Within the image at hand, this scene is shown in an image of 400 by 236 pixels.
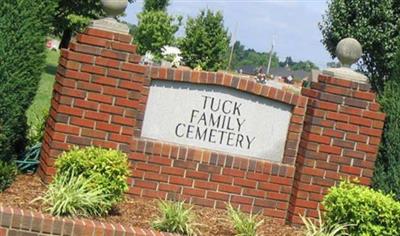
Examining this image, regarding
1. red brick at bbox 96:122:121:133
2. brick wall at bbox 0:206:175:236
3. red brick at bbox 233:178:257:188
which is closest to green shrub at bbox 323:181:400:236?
red brick at bbox 233:178:257:188

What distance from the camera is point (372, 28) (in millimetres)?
16672

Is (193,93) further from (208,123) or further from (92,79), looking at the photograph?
(92,79)

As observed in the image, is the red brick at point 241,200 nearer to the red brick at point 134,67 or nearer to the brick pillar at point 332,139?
the brick pillar at point 332,139

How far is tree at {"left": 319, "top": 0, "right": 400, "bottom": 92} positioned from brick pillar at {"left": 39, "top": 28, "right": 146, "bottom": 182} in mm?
10533

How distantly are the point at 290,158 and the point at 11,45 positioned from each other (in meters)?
3.15

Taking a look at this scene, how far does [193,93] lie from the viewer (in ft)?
23.5

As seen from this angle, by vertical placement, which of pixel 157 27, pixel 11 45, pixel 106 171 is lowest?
pixel 106 171

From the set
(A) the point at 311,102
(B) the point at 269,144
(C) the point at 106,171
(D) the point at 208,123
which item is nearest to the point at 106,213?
(C) the point at 106,171

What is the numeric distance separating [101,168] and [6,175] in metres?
0.97

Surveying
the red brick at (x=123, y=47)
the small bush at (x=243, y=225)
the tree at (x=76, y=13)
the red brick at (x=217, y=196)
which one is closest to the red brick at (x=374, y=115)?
the red brick at (x=217, y=196)

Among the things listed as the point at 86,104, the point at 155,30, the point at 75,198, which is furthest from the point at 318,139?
the point at 155,30

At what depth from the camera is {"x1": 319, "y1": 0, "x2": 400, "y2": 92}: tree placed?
16.5 m

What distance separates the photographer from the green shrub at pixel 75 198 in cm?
570

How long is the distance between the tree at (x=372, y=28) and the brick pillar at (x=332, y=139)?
9.15 meters
